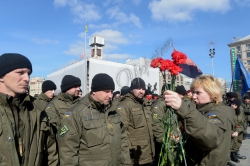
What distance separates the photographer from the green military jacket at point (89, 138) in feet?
8.25

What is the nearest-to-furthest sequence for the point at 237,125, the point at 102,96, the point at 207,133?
the point at 207,133, the point at 102,96, the point at 237,125

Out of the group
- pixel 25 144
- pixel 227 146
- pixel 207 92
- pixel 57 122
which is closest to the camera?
pixel 25 144

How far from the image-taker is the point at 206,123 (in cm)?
172

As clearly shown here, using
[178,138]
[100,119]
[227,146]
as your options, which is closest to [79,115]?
[100,119]

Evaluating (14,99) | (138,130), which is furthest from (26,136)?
(138,130)

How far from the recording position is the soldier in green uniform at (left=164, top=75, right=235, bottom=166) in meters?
1.67

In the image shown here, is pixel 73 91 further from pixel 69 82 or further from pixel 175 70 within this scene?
pixel 175 70

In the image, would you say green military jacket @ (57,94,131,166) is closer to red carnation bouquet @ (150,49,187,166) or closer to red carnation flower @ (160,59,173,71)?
red carnation bouquet @ (150,49,187,166)

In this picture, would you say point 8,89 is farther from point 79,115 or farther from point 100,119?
point 100,119

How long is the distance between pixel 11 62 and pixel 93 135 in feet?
4.13

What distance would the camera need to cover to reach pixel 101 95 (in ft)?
9.74

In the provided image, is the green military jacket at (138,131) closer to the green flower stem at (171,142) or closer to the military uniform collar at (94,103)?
the military uniform collar at (94,103)

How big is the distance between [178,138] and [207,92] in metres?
0.59

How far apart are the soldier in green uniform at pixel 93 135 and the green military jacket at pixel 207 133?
38.6 inches
